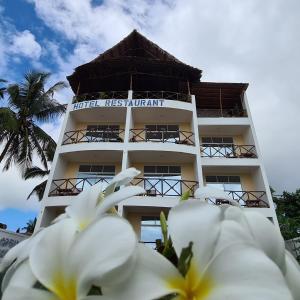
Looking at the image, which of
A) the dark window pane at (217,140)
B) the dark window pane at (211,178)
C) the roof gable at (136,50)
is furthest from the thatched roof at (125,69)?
the dark window pane at (211,178)

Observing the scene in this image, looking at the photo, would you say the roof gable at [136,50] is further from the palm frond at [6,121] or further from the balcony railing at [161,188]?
the balcony railing at [161,188]

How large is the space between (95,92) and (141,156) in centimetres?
450

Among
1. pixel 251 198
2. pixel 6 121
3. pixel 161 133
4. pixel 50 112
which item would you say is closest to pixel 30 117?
pixel 50 112

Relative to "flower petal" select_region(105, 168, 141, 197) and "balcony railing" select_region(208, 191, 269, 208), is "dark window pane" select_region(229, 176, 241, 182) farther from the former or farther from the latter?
"flower petal" select_region(105, 168, 141, 197)

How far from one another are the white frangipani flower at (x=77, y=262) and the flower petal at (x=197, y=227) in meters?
0.07

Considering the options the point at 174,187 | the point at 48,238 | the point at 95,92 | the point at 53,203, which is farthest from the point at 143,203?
the point at 48,238

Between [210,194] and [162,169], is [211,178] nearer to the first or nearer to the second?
[162,169]

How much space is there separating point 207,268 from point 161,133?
13078mm

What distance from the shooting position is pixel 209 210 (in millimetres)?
416

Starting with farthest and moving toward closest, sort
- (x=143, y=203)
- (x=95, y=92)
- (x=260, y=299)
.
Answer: (x=95, y=92) → (x=143, y=203) → (x=260, y=299)

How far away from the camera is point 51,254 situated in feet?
1.32

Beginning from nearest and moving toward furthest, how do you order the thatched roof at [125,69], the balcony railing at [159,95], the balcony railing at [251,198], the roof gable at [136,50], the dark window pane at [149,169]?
1. the balcony railing at [251,198]
2. the dark window pane at [149,169]
3. the thatched roof at [125,69]
4. the balcony railing at [159,95]
5. the roof gable at [136,50]

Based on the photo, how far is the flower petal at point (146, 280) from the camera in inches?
13.5

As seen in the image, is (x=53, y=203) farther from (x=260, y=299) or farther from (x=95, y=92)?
(x=260, y=299)
